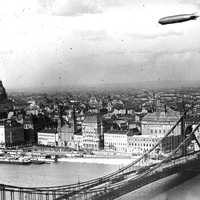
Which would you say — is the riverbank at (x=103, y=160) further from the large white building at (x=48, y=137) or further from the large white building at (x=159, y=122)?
the large white building at (x=48, y=137)

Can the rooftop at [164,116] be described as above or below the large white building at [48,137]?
above

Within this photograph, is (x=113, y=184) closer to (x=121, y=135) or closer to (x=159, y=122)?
(x=121, y=135)

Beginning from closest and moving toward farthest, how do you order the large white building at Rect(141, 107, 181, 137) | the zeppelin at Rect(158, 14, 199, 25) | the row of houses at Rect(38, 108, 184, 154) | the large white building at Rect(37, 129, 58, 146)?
the zeppelin at Rect(158, 14, 199, 25), the row of houses at Rect(38, 108, 184, 154), the large white building at Rect(141, 107, 181, 137), the large white building at Rect(37, 129, 58, 146)

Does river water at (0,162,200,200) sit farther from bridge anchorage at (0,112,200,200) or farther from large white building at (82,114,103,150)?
large white building at (82,114,103,150)

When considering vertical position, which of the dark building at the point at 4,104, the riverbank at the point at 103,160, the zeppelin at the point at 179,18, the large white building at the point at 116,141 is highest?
the zeppelin at the point at 179,18

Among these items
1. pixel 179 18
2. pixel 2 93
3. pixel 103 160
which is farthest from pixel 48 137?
pixel 179 18

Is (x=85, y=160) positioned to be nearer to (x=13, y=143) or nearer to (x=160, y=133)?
(x=160, y=133)

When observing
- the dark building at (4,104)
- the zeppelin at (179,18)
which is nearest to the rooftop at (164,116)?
the dark building at (4,104)

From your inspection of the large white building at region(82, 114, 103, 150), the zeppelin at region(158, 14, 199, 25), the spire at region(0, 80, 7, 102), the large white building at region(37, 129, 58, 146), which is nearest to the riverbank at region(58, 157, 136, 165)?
the large white building at region(82, 114, 103, 150)
